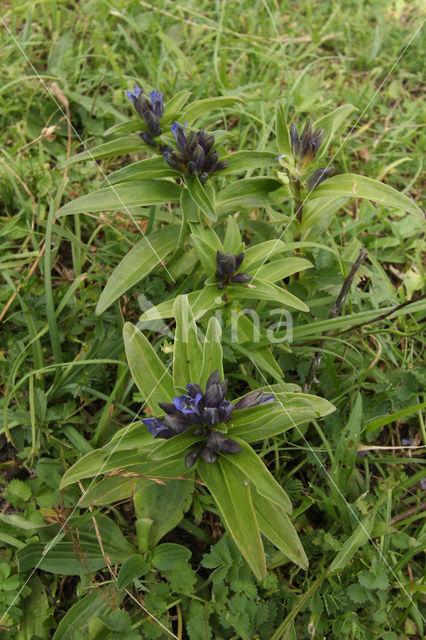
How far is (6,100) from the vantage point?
2955mm

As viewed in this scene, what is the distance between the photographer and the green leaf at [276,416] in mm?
1575

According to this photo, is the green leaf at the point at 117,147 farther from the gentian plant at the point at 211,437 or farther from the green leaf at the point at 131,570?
the green leaf at the point at 131,570

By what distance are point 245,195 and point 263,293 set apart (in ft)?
1.73

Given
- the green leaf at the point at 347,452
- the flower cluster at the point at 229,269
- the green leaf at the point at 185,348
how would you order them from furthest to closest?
the green leaf at the point at 347,452, the flower cluster at the point at 229,269, the green leaf at the point at 185,348

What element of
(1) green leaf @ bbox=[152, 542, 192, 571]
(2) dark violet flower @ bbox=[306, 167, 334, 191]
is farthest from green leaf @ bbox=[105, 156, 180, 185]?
(1) green leaf @ bbox=[152, 542, 192, 571]

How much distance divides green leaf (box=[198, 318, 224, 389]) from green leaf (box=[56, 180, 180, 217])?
665 millimetres

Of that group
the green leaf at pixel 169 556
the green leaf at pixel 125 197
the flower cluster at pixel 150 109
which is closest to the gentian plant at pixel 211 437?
the green leaf at pixel 169 556

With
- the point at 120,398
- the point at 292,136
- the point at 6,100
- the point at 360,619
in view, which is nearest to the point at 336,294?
the point at 292,136

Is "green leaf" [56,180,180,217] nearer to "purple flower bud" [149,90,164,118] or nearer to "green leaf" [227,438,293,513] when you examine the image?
"purple flower bud" [149,90,164,118]

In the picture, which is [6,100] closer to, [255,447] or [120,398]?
[120,398]

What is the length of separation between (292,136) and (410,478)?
4.66ft

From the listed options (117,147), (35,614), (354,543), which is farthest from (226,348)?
(35,614)

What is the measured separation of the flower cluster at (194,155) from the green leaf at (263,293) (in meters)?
0.44

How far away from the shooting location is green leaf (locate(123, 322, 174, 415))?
1.75 m
